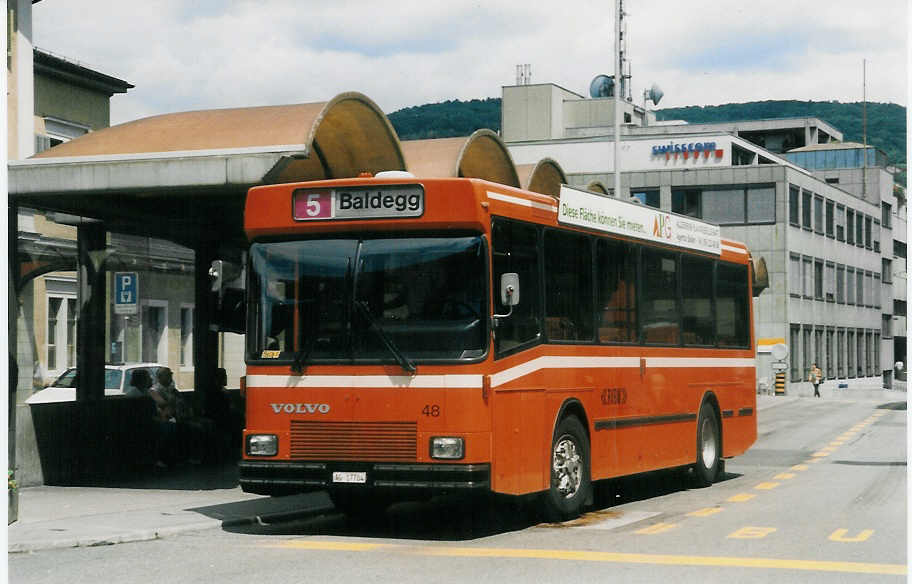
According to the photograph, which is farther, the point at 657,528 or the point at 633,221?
the point at 633,221

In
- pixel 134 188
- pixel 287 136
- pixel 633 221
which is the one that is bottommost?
pixel 633 221

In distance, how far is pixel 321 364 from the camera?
1277 centimetres

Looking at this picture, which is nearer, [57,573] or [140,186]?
[57,573]

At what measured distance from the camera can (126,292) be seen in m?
19.5

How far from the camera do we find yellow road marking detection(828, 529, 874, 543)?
1246 cm

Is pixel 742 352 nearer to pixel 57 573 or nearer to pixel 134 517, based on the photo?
pixel 134 517

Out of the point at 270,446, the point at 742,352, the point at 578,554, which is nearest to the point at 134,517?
the point at 270,446

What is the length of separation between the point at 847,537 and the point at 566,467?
277cm

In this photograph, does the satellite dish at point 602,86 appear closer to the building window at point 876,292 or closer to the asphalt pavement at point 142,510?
the building window at point 876,292

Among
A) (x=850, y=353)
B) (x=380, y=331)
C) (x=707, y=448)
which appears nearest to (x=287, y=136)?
(x=380, y=331)

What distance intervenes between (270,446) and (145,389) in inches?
332

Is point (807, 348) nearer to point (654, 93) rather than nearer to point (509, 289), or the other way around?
point (654, 93)

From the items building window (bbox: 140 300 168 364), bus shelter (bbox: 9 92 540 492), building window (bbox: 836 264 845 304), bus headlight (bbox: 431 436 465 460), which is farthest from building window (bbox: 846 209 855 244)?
bus headlight (bbox: 431 436 465 460)

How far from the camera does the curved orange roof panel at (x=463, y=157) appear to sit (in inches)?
818
